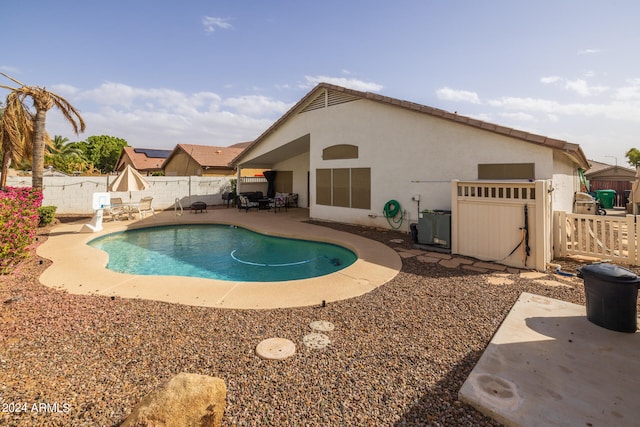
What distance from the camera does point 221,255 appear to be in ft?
31.2

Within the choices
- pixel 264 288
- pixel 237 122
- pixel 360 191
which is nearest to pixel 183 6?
pixel 360 191

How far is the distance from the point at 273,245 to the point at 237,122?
909 inches

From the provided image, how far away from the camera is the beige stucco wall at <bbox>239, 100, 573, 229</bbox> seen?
8461 millimetres

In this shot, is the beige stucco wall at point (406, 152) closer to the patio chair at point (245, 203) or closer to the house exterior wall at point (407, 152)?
the house exterior wall at point (407, 152)

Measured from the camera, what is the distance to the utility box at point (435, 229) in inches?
312

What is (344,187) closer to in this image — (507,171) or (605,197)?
(507,171)

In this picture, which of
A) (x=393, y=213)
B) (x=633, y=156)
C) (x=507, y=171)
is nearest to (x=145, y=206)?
(x=393, y=213)

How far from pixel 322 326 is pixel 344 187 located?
30.1 feet

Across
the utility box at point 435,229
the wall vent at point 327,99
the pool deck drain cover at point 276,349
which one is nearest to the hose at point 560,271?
the utility box at point 435,229

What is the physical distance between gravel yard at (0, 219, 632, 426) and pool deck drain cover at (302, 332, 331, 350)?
71 mm

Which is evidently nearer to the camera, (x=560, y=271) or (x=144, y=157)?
(x=560, y=271)

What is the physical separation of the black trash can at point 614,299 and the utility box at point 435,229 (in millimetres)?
3967

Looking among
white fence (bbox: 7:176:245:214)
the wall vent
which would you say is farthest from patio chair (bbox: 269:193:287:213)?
the wall vent

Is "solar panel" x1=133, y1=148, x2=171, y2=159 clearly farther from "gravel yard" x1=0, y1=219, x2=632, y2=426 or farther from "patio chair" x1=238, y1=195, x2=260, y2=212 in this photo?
"gravel yard" x1=0, y1=219, x2=632, y2=426
